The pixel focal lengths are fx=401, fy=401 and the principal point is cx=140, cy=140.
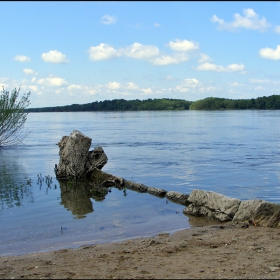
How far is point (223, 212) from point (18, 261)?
6.11m

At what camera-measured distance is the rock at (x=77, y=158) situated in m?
19.3

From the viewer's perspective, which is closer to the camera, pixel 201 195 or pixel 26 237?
pixel 26 237

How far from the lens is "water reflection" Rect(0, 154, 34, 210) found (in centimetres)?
1512

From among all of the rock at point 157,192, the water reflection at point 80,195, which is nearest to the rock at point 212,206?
the rock at point 157,192

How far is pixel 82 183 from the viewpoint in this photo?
18812mm

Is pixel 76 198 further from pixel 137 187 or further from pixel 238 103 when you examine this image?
pixel 238 103

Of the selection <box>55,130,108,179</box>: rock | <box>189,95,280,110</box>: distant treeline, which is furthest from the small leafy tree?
<box>189,95,280,110</box>: distant treeline

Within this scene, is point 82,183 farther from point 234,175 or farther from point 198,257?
point 198,257

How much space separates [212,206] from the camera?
473 inches

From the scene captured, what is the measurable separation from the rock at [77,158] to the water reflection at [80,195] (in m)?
0.67

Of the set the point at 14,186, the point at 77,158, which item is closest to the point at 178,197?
the point at 77,158

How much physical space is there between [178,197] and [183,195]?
21 centimetres

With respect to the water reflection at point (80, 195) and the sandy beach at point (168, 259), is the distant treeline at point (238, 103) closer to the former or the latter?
the water reflection at point (80, 195)

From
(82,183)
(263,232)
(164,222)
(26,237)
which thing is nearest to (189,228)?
(164,222)
